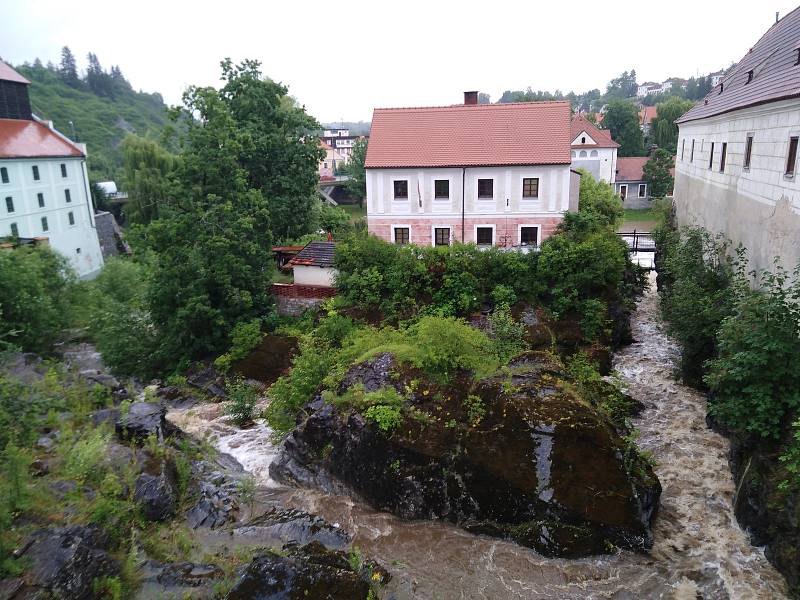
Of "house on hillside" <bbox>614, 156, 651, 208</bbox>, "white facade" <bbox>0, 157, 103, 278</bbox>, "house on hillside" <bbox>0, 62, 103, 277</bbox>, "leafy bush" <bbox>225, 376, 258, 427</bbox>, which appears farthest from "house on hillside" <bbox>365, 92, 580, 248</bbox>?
"house on hillside" <bbox>614, 156, 651, 208</bbox>

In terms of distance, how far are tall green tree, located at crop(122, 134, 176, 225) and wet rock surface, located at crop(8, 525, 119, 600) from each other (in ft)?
120

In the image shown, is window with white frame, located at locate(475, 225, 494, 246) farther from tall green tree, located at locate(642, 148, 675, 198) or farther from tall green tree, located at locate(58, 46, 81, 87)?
tall green tree, located at locate(58, 46, 81, 87)

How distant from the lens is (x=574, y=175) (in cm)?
2312

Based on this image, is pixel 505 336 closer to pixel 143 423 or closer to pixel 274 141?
pixel 143 423

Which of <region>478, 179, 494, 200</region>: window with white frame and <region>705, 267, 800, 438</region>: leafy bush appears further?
<region>478, 179, 494, 200</region>: window with white frame

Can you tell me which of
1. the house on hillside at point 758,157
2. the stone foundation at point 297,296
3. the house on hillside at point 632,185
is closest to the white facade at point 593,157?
the house on hillside at point 632,185

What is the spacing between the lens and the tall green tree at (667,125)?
67.5 metres

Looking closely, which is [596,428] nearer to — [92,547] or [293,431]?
[293,431]

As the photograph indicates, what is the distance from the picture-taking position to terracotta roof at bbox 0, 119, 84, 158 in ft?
116

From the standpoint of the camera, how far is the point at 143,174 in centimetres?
4291

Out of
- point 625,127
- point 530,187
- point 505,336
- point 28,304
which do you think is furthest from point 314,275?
point 625,127

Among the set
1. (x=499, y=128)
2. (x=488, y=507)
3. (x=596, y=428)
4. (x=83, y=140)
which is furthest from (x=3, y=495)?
(x=83, y=140)

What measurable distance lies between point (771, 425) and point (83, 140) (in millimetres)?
88347

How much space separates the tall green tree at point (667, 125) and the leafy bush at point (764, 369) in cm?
6059
